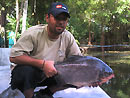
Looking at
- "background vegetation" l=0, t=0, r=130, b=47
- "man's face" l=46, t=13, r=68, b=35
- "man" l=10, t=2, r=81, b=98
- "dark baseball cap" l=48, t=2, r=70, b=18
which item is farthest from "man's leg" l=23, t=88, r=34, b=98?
"background vegetation" l=0, t=0, r=130, b=47

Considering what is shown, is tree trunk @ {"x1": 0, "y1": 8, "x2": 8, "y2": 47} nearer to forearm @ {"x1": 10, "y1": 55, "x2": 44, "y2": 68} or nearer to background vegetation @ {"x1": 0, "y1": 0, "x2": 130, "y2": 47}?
background vegetation @ {"x1": 0, "y1": 0, "x2": 130, "y2": 47}

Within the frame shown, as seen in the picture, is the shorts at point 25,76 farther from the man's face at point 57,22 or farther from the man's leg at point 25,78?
the man's face at point 57,22

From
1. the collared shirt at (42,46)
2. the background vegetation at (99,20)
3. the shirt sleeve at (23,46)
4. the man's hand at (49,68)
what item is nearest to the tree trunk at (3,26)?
the background vegetation at (99,20)

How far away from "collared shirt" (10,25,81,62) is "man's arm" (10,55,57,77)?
4 centimetres

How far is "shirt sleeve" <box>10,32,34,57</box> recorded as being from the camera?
186cm

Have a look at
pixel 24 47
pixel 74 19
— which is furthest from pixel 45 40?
pixel 74 19

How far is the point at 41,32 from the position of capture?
204 centimetres

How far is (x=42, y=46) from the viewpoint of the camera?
6.64 ft

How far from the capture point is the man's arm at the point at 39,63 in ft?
5.98

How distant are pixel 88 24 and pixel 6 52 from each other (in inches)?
788

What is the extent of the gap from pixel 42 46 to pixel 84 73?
1.47 feet

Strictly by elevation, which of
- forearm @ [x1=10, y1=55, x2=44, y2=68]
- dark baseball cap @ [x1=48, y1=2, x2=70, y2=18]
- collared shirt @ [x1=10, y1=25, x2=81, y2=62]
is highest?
dark baseball cap @ [x1=48, y1=2, x2=70, y2=18]

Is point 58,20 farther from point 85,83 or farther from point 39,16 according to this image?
point 39,16

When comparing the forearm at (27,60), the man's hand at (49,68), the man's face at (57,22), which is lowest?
the man's hand at (49,68)
